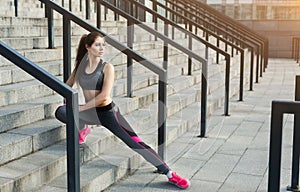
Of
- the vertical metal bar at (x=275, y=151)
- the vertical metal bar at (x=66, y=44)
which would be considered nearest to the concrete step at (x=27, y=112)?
the vertical metal bar at (x=66, y=44)

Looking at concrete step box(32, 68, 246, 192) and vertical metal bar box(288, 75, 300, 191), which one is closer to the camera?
Result: vertical metal bar box(288, 75, 300, 191)

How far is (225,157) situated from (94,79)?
1.74 metres

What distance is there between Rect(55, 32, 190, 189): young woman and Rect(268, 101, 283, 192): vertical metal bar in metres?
1.29

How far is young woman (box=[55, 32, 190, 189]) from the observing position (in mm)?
3811

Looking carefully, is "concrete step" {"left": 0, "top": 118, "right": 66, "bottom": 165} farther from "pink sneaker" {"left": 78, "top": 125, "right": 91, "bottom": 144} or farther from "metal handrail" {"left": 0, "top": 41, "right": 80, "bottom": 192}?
"metal handrail" {"left": 0, "top": 41, "right": 80, "bottom": 192}

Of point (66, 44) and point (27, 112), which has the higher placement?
point (66, 44)

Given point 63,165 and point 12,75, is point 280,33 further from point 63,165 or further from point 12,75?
point 63,165

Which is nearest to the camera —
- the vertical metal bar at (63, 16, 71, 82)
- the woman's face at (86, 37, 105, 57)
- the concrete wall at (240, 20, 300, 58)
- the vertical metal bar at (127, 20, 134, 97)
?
the woman's face at (86, 37, 105, 57)

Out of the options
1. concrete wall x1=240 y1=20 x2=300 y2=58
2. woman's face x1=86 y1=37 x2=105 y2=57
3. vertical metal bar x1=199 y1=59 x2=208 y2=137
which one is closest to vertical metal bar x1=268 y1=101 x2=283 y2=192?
woman's face x1=86 y1=37 x2=105 y2=57

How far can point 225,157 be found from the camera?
15.7 feet

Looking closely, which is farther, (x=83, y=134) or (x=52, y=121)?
(x=52, y=121)

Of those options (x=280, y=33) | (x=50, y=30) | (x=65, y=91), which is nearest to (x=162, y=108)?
(x=65, y=91)

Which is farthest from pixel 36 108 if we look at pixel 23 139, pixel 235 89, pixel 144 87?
pixel 235 89

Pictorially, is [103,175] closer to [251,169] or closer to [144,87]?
[251,169]
